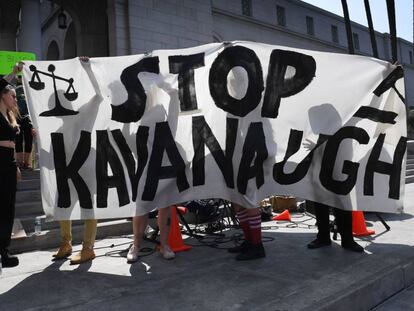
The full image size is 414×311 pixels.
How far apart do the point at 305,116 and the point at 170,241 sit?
2286 mm

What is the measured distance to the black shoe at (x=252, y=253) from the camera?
419 cm

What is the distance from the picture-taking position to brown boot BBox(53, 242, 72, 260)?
4.54 metres

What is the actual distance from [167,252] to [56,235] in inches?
74.7

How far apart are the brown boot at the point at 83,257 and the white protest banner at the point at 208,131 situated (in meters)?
0.55

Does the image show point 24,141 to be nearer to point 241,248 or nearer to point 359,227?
point 241,248

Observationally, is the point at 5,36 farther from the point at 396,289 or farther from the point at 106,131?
the point at 396,289

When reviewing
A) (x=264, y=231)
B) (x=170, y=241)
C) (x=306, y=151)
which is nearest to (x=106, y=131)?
(x=170, y=241)

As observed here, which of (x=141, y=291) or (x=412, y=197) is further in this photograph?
(x=412, y=197)

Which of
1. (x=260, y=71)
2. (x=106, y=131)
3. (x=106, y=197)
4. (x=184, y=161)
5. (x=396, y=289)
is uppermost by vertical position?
(x=260, y=71)

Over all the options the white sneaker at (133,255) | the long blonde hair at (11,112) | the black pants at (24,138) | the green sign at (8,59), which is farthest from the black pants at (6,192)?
the green sign at (8,59)

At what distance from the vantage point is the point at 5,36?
15.7m

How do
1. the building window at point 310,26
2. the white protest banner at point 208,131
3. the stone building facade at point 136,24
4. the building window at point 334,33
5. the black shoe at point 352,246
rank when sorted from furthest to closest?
the building window at point 334,33, the building window at point 310,26, the stone building facade at point 136,24, the black shoe at point 352,246, the white protest banner at point 208,131

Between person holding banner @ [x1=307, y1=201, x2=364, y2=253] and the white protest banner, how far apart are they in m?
0.26

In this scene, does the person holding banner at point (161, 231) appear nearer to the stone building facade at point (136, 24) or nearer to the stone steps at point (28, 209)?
the stone steps at point (28, 209)
